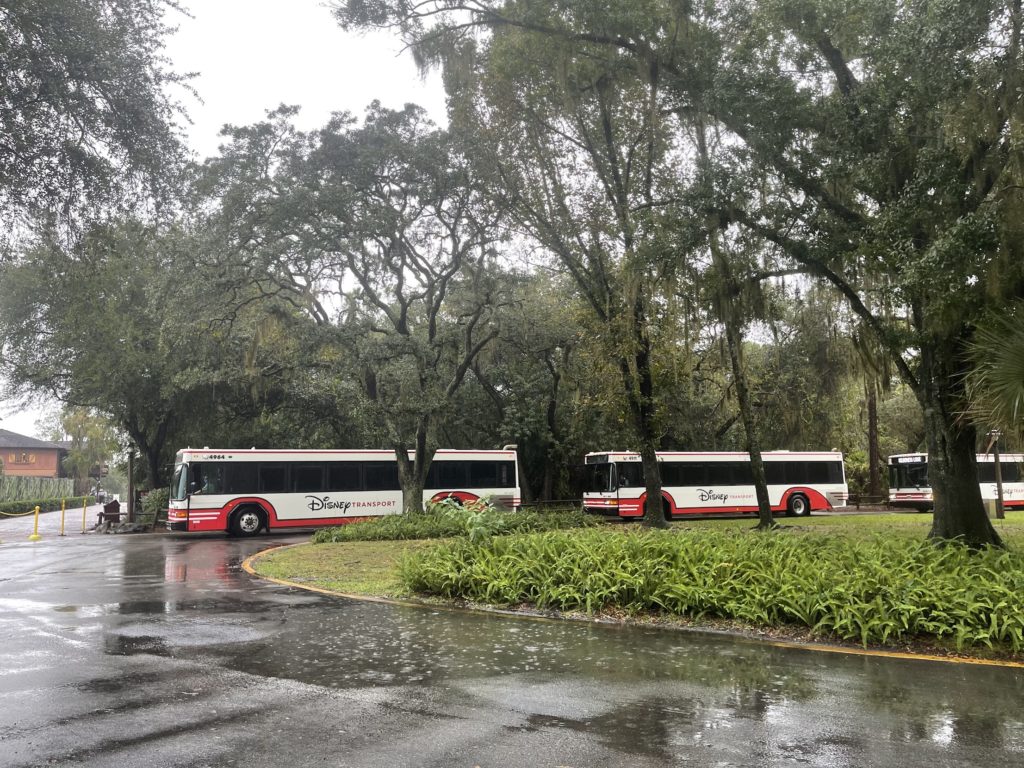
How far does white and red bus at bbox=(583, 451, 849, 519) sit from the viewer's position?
2917 cm

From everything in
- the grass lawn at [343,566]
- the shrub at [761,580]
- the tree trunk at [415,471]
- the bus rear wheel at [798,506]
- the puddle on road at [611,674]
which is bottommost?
the bus rear wheel at [798,506]

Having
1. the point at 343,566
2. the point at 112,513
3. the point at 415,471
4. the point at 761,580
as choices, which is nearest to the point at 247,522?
the point at 415,471

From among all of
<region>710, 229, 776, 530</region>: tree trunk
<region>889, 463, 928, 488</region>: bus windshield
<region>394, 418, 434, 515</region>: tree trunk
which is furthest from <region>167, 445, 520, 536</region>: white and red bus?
<region>889, 463, 928, 488</region>: bus windshield

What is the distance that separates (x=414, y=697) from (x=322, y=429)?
95.8 feet

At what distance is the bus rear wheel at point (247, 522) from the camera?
24.3 meters

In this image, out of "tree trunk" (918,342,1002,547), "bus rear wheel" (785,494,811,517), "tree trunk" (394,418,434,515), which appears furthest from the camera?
"bus rear wheel" (785,494,811,517)

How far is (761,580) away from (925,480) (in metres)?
27.1

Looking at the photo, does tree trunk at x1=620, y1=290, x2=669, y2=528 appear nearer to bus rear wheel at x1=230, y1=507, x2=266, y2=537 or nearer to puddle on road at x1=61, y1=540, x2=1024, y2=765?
puddle on road at x1=61, y1=540, x2=1024, y2=765

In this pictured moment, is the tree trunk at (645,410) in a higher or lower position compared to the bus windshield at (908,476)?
higher

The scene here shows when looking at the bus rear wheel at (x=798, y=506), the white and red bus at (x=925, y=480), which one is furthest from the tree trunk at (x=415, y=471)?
the white and red bus at (x=925, y=480)

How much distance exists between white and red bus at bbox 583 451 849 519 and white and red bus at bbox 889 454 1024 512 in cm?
272

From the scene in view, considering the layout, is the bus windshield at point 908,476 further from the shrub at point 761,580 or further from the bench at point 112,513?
the bench at point 112,513

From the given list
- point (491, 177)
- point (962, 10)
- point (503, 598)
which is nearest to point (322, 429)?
point (491, 177)

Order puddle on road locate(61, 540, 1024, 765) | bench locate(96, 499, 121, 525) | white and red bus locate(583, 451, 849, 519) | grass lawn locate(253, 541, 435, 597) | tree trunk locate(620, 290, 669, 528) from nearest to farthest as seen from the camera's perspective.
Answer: puddle on road locate(61, 540, 1024, 765), grass lawn locate(253, 541, 435, 597), tree trunk locate(620, 290, 669, 528), bench locate(96, 499, 121, 525), white and red bus locate(583, 451, 849, 519)
